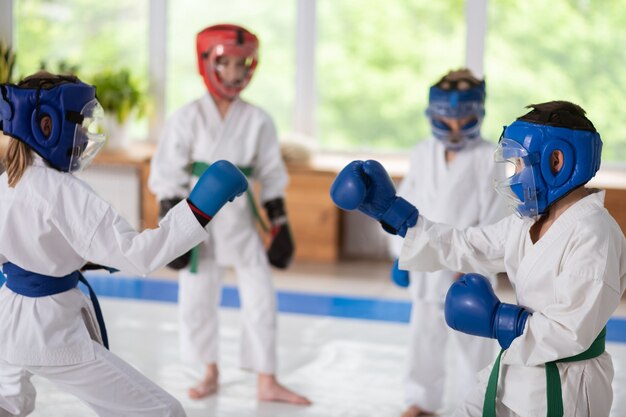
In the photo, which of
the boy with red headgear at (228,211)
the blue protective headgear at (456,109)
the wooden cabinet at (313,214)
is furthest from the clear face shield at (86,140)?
the wooden cabinet at (313,214)

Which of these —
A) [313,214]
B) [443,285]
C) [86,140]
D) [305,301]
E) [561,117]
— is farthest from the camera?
[313,214]

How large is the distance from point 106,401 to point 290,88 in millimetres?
4830

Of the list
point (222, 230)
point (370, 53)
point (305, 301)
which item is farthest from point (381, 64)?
point (222, 230)

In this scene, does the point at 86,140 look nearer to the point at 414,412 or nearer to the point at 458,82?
the point at 458,82

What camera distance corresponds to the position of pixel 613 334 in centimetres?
514

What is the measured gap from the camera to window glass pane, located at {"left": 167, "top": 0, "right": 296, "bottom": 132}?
7273mm

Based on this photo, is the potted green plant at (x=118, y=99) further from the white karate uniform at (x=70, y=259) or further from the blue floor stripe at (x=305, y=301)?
the white karate uniform at (x=70, y=259)

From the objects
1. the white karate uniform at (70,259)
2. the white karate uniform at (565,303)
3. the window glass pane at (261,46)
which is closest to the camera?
the white karate uniform at (565,303)

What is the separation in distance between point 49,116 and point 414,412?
1.93 metres

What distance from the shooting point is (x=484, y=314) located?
2500mm

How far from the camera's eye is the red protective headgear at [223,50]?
13.0ft

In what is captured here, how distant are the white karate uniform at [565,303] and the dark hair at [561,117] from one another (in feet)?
0.66

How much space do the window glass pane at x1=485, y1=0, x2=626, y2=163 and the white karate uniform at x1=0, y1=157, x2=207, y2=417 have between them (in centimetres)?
458

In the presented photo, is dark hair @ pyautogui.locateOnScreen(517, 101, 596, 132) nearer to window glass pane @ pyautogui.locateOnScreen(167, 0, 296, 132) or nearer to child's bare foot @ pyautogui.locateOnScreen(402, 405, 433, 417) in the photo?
child's bare foot @ pyautogui.locateOnScreen(402, 405, 433, 417)
